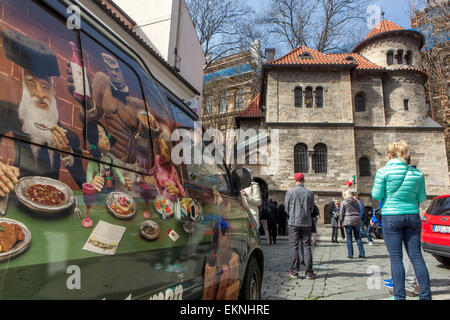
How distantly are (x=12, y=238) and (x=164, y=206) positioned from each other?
2.83ft

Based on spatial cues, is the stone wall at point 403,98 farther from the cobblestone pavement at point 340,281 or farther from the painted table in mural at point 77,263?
the painted table in mural at point 77,263

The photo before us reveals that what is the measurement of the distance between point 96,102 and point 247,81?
3432 cm

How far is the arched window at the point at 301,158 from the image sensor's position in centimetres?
2273

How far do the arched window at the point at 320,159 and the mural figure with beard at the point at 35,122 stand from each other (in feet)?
74.7

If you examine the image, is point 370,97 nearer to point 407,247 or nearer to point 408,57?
point 408,57

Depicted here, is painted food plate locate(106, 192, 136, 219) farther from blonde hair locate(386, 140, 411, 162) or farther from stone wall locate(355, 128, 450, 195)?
stone wall locate(355, 128, 450, 195)

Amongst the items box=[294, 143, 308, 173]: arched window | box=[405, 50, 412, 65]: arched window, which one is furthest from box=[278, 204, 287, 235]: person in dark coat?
box=[405, 50, 412, 65]: arched window

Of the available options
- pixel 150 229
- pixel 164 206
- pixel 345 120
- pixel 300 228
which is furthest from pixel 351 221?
pixel 345 120

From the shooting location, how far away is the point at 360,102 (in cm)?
2495

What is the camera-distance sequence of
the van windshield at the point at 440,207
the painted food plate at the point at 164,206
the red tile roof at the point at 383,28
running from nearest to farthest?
the painted food plate at the point at 164,206, the van windshield at the point at 440,207, the red tile roof at the point at 383,28

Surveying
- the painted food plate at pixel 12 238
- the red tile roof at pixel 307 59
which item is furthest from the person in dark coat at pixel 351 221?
the red tile roof at pixel 307 59

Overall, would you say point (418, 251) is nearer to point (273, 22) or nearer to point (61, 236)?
point (61, 236)

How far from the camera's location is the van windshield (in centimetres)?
608

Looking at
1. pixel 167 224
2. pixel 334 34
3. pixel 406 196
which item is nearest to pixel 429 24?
pixel 334 34
